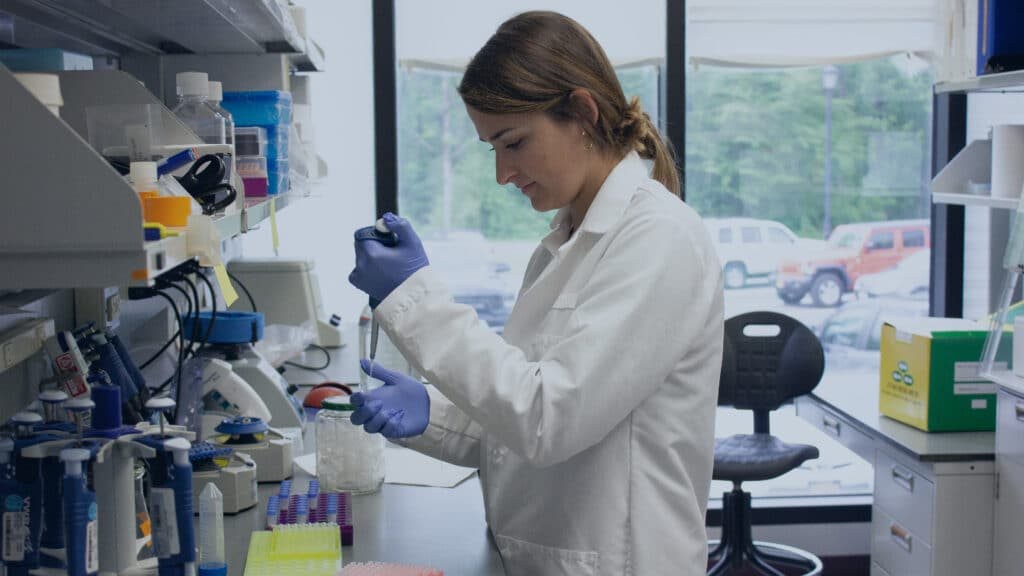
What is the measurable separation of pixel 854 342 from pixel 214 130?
3019 mm

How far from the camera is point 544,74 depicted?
5.05 feet

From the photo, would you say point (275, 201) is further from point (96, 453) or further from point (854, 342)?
point (854, 342)

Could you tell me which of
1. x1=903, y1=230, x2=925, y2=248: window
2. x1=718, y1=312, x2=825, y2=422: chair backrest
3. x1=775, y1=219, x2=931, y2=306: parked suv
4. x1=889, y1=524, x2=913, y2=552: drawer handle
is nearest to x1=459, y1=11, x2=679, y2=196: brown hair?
x1=889, y1=524, x2=913, y2=552: drawer handle

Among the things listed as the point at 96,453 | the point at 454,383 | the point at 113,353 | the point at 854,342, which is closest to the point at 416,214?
the point at 854,342

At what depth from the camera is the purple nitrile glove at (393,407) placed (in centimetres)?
156

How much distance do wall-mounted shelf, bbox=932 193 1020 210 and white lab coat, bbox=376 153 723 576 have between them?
2008 mm

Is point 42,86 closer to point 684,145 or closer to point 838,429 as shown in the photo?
point 838,429

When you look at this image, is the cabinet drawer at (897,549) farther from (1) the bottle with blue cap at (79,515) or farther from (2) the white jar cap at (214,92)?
(1) the bottle with blue cap at (79,515)

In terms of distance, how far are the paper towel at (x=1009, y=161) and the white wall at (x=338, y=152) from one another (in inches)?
82.4

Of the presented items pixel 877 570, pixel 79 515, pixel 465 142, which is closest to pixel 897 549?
pixel 877 570

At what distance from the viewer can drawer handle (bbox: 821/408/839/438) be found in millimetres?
3416

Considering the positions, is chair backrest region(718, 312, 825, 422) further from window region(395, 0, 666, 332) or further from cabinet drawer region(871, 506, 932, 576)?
window region(395, 0, 666, 332)

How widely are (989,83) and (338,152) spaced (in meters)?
2.18

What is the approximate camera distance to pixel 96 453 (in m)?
1.14
